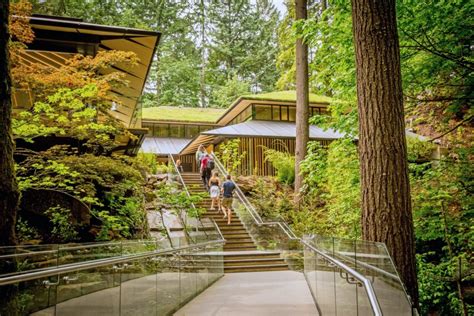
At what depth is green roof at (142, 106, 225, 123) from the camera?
29.1 metres

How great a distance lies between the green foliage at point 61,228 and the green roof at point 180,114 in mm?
19688

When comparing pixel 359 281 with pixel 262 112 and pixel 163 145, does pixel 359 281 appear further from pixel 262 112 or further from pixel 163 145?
pixel 163 145

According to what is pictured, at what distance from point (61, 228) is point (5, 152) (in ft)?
17.9

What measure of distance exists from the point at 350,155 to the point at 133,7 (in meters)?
34.0

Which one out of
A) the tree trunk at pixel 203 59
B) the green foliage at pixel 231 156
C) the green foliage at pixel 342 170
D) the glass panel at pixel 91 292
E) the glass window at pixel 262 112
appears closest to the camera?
the glass panel at pixel 91 292

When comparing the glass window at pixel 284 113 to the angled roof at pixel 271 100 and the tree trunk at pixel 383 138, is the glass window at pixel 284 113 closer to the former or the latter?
the angled roof at pixel 271 100

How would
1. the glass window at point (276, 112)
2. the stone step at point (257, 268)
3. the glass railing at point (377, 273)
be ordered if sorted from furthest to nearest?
the glass window at point (276, 112), the stone step at point (257, 268), the glass railing at point (377, 273)

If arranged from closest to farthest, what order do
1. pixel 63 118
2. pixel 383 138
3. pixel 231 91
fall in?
pixel 383 138 < pixel 63 118 < pixel 231 91

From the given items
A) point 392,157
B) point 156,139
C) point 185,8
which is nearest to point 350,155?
point 392,157

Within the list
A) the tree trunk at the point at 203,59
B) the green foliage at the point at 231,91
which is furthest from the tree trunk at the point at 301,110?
the tree trunk at the point at 203,59

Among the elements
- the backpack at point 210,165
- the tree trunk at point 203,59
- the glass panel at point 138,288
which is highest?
the tree trunk at point 203,59

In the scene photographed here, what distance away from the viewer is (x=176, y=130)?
30.2m

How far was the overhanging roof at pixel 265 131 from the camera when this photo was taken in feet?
63.3

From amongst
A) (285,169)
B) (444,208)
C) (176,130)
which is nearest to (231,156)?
(285,169)
